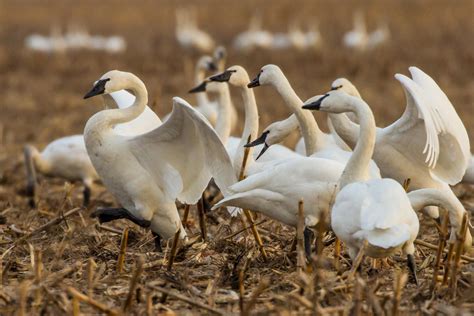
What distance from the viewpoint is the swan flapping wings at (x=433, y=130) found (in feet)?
19.5

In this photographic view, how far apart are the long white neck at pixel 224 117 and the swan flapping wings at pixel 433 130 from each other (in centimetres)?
232

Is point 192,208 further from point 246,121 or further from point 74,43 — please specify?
point 74,43

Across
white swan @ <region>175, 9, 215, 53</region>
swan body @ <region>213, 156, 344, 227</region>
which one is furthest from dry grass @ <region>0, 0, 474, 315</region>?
white swan @ <region>175, 9, 215, 53</region>

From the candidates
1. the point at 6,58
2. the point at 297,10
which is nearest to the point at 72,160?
the point at 6,58

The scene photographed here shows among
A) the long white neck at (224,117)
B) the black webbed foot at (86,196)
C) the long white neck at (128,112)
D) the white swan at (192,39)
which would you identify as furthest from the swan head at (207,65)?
the white swan at (192,39)

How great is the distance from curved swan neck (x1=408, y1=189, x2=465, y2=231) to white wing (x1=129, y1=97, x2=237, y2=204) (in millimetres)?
1114

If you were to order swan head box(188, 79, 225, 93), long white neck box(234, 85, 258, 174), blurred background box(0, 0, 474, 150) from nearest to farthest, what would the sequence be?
1. long white neck box(234, 85, 258, 174)
2. swan head box(188, 79, 225, 93)
3. blurred background box(0, 0, 474, 150)

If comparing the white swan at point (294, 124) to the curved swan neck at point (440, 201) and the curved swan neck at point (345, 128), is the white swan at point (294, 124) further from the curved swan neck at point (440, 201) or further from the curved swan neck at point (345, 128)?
the curved swan neck at point (440, 201)

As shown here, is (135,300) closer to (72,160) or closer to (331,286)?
(331,286)

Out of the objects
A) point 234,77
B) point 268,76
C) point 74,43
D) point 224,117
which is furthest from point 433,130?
point 74,43

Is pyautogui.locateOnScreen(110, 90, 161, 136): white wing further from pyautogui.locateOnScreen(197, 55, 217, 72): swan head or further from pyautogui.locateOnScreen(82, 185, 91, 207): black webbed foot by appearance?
pyautogui.locateOnScreen(197, 55, 217, 72): swan head

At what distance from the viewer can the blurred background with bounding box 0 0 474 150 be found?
15.6 meters

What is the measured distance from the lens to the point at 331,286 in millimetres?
5027

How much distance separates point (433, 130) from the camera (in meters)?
5.62
